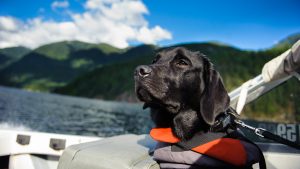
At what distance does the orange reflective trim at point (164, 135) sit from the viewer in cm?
369

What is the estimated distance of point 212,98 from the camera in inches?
142

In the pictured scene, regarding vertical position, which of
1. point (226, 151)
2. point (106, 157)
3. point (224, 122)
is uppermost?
point (224, 122)

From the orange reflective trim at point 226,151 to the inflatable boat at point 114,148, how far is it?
28.2 inches

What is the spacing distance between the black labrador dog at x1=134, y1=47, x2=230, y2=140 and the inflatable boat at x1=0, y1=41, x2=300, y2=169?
0.71 meters

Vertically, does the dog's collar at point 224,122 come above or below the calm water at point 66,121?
above

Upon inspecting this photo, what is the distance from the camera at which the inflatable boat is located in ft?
12.2

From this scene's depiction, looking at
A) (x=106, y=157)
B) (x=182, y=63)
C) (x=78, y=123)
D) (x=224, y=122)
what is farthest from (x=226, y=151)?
(x=78, y=123)

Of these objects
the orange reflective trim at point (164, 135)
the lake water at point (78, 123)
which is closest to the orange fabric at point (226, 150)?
the orange reflective trim at point (164, 135)

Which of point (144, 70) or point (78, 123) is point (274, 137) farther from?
point (78, 123)

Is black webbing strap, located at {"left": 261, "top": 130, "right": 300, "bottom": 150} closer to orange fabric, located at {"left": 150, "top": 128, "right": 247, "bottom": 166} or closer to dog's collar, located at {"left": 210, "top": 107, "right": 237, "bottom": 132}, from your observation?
dog's collar, located at {"left": 210, "top": 107, "right": 237, "bottom": 132}

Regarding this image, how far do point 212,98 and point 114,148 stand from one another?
5.10 feet

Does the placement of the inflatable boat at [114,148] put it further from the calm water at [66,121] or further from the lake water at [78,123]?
the calm water at [66,121]

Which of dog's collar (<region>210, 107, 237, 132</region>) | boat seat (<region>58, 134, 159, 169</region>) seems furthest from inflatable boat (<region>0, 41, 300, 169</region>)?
dog's collar (<region>210, 107, 237, 132</region>)

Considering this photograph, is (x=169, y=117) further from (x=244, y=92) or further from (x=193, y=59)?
(x=244, y=92)
